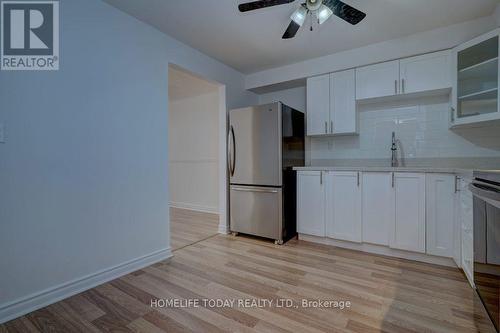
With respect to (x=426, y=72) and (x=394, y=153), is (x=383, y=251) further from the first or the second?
(x=426, y=72)

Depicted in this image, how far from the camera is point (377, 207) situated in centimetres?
248

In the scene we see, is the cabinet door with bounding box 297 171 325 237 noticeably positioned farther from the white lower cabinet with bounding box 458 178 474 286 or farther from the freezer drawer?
the white lower cabinet with bounding box 458 178 474 286

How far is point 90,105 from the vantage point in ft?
6.19

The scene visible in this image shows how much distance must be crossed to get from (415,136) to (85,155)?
11.2 ft

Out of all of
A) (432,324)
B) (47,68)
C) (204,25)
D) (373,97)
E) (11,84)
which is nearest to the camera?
(432,324)

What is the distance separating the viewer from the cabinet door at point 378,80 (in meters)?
2.64

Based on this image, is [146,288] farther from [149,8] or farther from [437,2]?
[437,2]

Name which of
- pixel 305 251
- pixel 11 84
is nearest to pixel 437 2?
pixel 305 251

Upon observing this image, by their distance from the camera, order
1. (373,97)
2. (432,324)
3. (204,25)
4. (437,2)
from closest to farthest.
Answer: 1. (432,324)
2. (437,2)
3. (204,25)
4. (373,97)

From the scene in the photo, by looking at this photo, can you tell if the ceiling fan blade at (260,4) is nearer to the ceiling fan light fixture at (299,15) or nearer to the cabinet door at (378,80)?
the ceiling fan light fixture at (299,15)

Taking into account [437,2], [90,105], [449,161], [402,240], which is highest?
[437,2]

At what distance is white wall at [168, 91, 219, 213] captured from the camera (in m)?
4.68

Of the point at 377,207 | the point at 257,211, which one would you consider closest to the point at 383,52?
the point at 377,207

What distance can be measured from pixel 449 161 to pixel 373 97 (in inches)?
42.4
